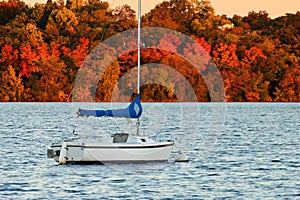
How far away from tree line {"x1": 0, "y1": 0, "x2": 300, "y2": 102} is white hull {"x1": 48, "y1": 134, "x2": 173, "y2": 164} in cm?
8699

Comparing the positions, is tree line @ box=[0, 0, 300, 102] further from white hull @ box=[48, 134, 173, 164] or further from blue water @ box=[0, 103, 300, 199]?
white hull @ box=[48, 134, 173, 164]

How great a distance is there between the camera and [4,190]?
31.2 meters

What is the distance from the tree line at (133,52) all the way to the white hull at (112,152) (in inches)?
3425

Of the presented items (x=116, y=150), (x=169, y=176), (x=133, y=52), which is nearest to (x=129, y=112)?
(x=116, y=150)

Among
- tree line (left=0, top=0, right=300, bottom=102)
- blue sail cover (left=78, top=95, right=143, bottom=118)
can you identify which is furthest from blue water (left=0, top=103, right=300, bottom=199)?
tree line (left=0, top=0, right=300, bottom=102)

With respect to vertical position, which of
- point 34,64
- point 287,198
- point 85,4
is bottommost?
point 287,198

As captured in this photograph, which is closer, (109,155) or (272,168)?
(109,155)

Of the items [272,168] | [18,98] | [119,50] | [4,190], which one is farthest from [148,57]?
[4,190]

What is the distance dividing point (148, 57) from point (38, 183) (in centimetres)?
9960

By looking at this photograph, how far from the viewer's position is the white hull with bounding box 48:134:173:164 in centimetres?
3650

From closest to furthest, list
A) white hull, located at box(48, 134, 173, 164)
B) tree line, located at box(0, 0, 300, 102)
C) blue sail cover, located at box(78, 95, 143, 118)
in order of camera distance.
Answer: white hull, located at box(48, 134, 173, 164)
blue sail cover, located at box(78, 95, 143, 118)
tree line, located at box(0, 0, 300, 102)

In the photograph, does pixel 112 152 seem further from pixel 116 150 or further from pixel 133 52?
pixel 133 52

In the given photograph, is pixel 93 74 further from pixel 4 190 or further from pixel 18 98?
pixel 4 190

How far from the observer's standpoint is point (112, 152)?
3656 cm
